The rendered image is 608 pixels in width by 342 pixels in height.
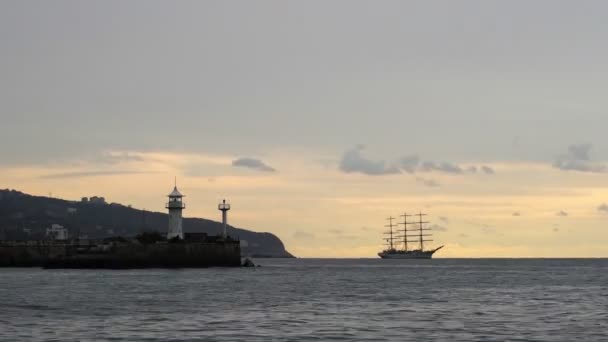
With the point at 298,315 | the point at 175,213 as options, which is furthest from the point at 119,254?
the point at 298,315

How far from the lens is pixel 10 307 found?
63.0 meters

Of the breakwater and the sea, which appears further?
the breakwater

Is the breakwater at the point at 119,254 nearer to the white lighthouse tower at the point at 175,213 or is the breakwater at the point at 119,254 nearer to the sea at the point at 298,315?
the white lighthouse tower at the point at 175,213

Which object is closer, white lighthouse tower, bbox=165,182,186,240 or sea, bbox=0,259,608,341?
sea, bbox=0,259,608,341

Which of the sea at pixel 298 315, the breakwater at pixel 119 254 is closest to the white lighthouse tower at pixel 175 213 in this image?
the breakwater at pixel 119 254

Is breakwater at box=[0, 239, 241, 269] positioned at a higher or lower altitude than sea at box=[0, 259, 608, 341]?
higher

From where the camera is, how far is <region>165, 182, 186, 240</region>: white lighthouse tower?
14700 centimetres

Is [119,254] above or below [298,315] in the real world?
above

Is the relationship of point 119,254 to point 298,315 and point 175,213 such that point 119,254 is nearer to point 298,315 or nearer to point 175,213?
point 175,213

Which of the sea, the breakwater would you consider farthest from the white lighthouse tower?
the sea

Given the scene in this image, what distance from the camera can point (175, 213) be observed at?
150250 millimetres

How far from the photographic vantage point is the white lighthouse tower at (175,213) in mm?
147000

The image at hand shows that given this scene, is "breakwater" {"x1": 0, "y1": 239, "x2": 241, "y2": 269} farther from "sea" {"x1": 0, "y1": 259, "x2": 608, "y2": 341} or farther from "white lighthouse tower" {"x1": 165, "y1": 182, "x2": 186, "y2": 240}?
"sea" {"x1": 0, "y1": 259, "x2": 608, "y2": 341}

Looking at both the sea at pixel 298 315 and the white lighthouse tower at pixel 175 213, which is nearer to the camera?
the sea at pixel 298 315
